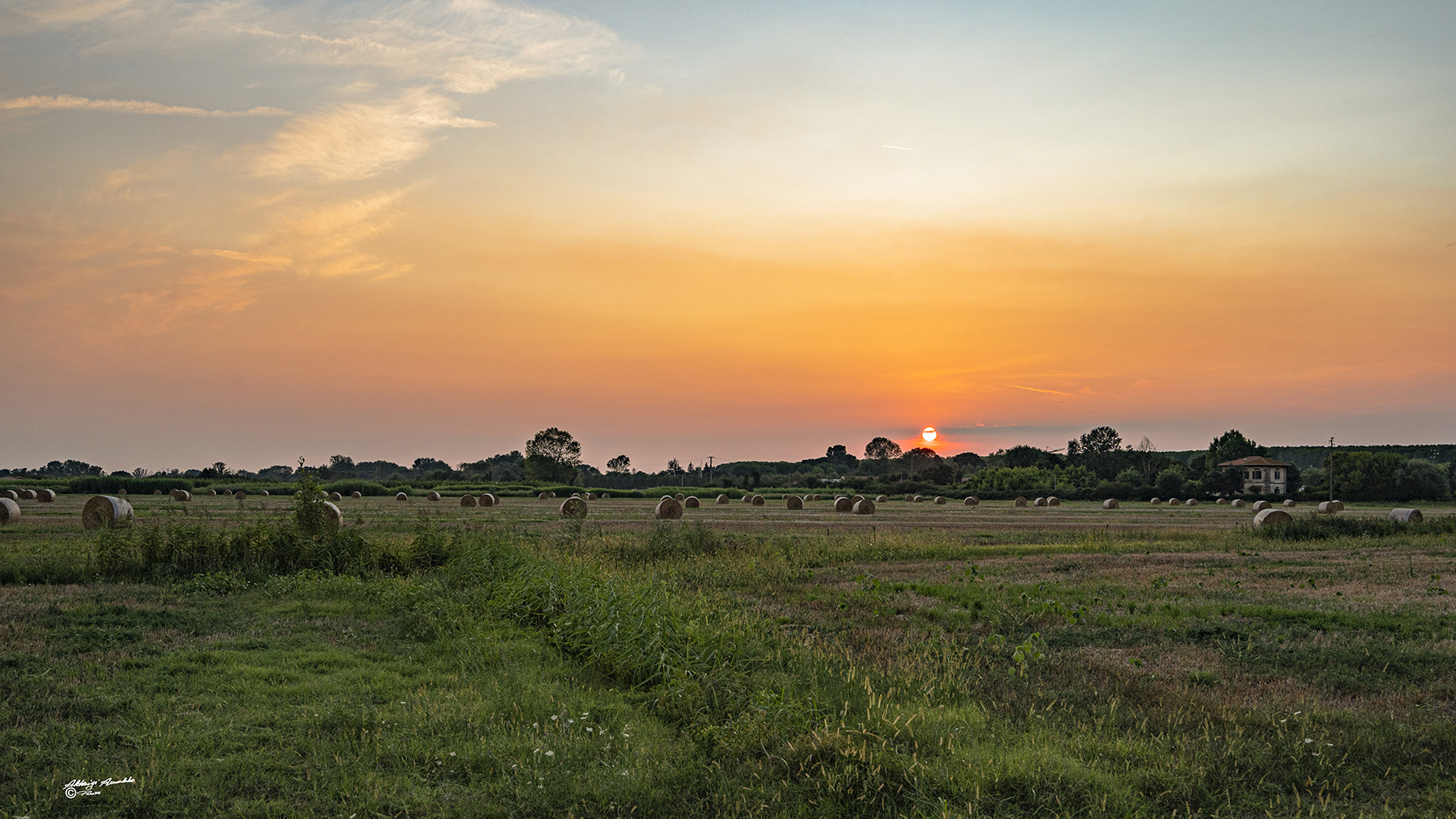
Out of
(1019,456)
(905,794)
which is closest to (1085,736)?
(905,794)

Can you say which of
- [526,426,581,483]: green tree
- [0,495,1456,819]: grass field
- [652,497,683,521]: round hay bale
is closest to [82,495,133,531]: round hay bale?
[0,495,1456,819]: grass field

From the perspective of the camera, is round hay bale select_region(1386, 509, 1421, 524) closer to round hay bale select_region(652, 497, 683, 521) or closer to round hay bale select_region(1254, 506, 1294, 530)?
round hay bale select_region(1254, 506, 1294, 530)

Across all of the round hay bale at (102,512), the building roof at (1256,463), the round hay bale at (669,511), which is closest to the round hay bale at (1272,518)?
the round hay bale at (669,511)

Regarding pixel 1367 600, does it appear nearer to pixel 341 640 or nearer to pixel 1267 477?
pixel 341 640

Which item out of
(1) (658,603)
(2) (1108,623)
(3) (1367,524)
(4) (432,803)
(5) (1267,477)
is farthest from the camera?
(5) (1267,477)

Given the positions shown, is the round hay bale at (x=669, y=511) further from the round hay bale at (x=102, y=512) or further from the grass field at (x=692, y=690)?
the grass field at (x=692, y=690)

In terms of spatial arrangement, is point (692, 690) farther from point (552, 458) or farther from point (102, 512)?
point (552, 458)

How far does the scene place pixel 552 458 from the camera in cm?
12812

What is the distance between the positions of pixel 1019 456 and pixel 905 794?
134 metres

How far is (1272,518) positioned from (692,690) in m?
33.2

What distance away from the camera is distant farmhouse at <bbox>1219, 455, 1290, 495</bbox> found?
104m

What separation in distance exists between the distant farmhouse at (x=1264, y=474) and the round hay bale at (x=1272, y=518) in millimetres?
77470

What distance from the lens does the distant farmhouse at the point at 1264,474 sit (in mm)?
104150

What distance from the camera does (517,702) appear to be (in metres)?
8.55
